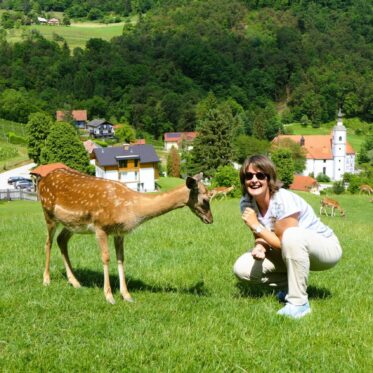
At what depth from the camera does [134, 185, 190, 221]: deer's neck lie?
19.0 ft

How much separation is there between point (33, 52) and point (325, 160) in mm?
93705

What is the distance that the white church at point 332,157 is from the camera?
3634 inches

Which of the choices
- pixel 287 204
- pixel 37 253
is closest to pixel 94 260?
pixel 37 253

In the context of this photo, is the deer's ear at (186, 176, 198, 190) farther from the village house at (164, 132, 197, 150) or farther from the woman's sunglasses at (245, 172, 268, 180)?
the village house at (164, 132, 197, 150)

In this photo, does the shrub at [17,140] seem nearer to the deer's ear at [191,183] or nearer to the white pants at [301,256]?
the deer's ear at [191,183]

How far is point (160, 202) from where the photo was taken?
5848mm

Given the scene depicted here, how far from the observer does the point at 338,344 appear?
4398mm

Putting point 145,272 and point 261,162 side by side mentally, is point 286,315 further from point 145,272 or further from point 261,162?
point 145,272

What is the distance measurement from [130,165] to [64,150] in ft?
26.9

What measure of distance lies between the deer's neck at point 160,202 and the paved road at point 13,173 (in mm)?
45820

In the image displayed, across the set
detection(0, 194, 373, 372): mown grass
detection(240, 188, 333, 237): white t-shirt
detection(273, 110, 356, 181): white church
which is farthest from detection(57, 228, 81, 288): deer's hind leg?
detection(273, 110, 356, 181): white church

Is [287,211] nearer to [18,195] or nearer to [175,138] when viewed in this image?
[18,195]

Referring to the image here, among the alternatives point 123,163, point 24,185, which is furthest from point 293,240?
point 123,163

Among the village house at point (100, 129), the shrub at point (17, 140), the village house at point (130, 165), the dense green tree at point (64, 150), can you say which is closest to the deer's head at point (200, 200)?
the dense green tree at point (64, 150)
